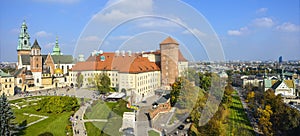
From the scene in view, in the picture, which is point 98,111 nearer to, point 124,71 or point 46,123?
point 46,123

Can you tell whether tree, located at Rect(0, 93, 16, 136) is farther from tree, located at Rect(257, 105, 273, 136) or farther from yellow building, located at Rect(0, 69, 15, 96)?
yellow building, located at Rect(0, 69, 15, 96)

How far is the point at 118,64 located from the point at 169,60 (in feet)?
20.4

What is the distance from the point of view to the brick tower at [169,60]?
28531mm

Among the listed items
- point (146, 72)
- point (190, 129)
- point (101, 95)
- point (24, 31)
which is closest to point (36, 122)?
point (101, 95)

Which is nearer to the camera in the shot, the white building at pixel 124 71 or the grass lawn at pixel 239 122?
the grass lawn at pixel 239 122

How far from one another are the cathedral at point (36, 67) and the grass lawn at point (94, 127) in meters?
18.6

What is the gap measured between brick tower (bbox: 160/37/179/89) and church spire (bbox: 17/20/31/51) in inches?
819

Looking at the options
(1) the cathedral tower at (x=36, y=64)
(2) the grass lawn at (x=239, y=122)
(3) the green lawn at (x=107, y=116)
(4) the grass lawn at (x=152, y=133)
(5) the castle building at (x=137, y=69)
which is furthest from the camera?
(1) the cathedral tower at (x=36, y=64)

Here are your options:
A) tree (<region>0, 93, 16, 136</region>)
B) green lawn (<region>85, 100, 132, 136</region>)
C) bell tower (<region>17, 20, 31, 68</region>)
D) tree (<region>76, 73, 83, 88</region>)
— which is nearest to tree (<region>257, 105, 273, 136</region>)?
green lawn (<region>85, 100, 132, 136</region>)

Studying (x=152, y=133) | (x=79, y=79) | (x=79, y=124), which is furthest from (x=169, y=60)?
(x=79, y=124)

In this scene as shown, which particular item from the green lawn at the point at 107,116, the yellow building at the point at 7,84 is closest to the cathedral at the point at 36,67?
the yellow building at the point at 7,84

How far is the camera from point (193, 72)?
25.8 metres

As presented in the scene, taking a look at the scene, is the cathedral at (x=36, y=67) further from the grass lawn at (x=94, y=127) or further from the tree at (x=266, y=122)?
the tree at (x=266, y=122)

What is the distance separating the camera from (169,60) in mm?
29125
